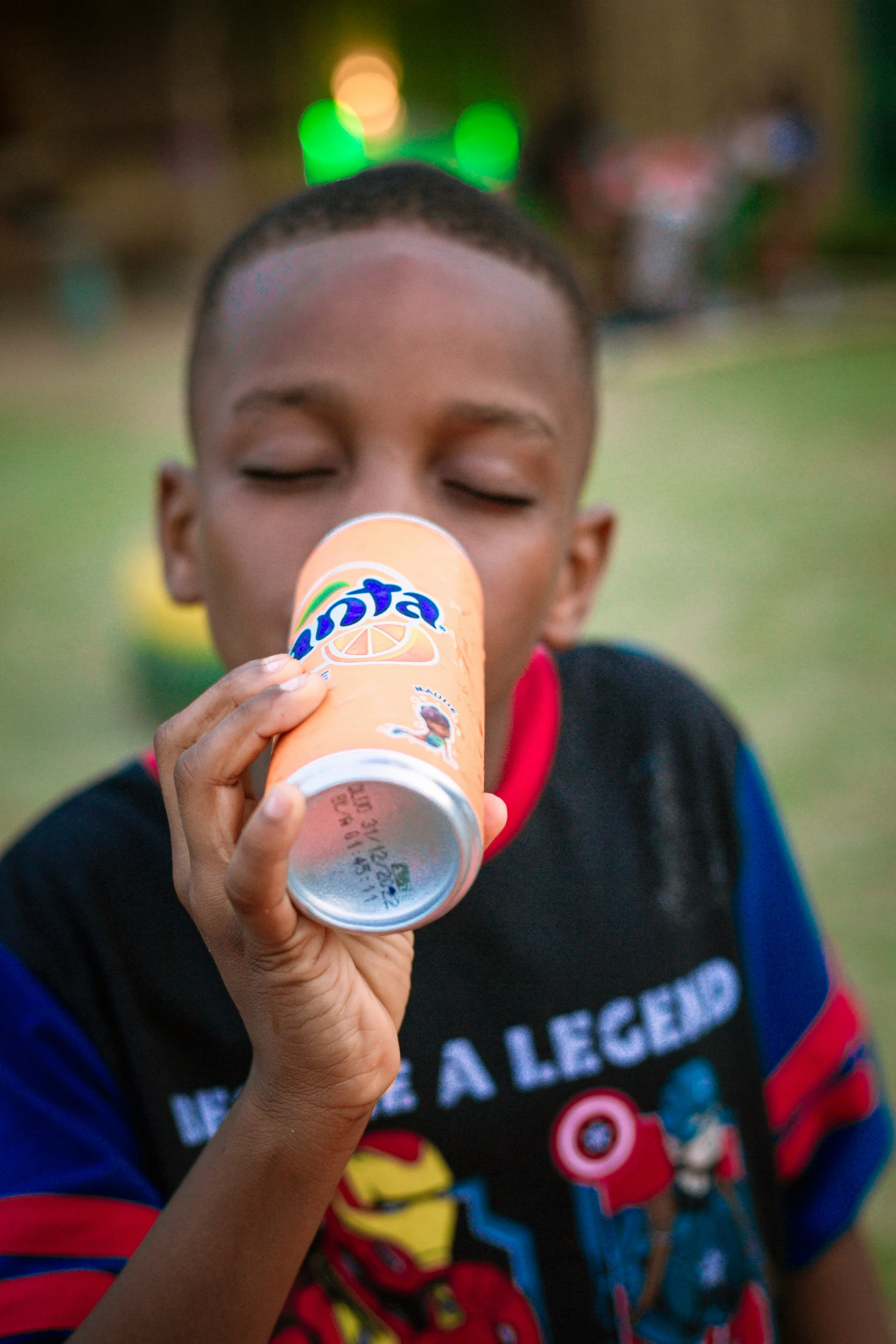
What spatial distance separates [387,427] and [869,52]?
40.2 feet

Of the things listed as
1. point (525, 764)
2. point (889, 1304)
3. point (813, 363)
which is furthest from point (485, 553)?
point (813, 363)

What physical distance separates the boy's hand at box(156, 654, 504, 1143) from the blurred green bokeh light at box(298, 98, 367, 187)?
13.5m

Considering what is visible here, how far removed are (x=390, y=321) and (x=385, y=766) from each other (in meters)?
0.52

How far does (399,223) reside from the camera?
1163 mm

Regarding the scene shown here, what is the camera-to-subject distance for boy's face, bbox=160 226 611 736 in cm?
107

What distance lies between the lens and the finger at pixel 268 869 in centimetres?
71

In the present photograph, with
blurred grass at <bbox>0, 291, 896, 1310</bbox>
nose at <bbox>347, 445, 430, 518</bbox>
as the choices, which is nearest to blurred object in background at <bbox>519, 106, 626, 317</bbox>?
blurred grass at <bbox>0, 291, 896, 1310</bbox>

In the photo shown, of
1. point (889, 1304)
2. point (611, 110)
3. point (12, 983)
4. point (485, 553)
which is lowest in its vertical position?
point (889, 1304)

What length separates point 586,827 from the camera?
1295 mm

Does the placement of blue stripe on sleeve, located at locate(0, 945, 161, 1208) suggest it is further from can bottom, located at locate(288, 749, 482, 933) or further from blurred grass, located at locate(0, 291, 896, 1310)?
blurred grass, located at locate(0, 291, 896, 1310)

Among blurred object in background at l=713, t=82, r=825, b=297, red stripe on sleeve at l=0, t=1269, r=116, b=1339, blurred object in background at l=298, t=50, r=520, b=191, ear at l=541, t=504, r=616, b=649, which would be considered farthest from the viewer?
blurred object in background at l=298, t=50, r=520, b=191

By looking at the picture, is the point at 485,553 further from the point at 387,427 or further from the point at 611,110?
the point at 611,110

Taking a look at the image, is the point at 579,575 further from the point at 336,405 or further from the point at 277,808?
the point at 277,808

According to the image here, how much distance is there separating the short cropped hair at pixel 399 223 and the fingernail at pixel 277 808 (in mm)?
678
